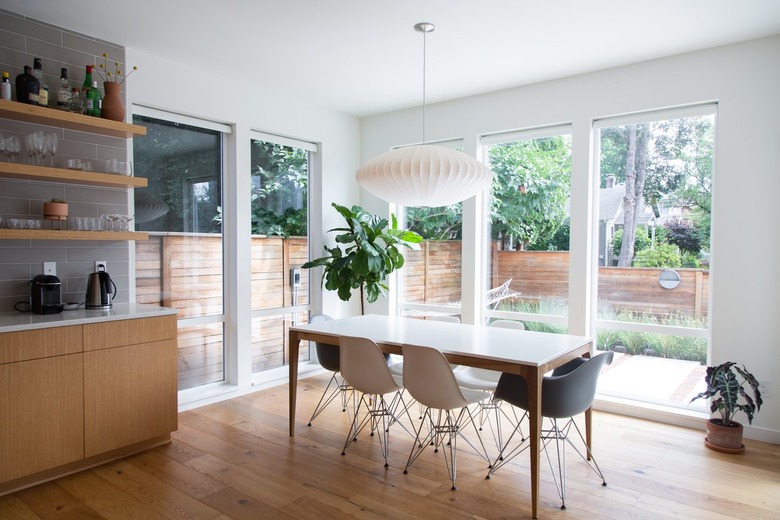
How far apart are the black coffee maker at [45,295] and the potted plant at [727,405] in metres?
4.12

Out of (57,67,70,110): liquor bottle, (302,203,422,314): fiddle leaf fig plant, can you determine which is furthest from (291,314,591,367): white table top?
(57,67,70,110): liquor bottle

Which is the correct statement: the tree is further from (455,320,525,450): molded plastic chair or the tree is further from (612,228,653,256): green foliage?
(455,320,525,450): molded plastic chair

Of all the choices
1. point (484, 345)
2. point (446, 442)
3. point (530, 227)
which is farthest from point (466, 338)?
point (530, 227)

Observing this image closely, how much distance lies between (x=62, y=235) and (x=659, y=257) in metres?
4.25

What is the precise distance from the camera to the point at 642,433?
148 inches

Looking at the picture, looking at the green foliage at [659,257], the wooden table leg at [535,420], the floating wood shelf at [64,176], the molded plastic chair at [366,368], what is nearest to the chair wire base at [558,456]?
the wooden table leg at [535,420]

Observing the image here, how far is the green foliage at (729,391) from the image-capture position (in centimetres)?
334

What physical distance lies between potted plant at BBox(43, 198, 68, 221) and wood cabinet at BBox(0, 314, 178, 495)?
0.75 meters

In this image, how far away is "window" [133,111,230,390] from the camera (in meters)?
4.15

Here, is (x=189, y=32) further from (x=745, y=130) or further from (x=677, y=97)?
(x=745, y=130)

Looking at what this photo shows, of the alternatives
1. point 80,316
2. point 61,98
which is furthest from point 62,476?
point 61,98

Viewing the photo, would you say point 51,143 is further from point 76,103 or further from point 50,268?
point 50,268

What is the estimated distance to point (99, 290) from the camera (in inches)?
135

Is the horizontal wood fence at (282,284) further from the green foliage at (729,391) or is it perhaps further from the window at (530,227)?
the green foliage at (729,391)
